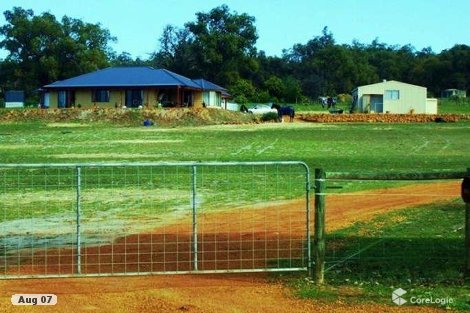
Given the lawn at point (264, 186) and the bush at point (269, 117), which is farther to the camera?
the bush at point (269, 117)

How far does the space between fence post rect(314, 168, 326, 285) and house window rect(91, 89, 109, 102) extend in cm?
7503

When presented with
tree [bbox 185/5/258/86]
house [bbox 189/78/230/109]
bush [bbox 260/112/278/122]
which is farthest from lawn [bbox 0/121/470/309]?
tree [bbox 185/5/258/86]

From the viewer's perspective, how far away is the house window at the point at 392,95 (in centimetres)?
8644

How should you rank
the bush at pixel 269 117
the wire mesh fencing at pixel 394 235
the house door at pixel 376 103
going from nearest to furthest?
the wire mesh fencing at pixel 394 235 < the bush at pixel 269 117 < the house door at pixel 376 103

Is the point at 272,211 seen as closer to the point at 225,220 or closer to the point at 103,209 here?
the point at 225,220

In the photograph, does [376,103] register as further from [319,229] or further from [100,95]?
[319,229]

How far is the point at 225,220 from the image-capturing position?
549 inches

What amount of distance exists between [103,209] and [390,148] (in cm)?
2241

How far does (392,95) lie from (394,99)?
49 centimetres

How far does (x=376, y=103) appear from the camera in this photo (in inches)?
3445

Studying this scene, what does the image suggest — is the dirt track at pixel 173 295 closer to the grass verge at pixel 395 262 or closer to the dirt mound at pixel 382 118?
the grass verge at pixel 395 262

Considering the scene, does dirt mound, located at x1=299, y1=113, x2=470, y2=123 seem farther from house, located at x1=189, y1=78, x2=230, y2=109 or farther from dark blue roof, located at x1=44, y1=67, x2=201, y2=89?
house, located at x1=189, y1=78, x2=230, y2=109

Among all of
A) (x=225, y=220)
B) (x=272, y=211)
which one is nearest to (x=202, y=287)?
(x=225, y=220)

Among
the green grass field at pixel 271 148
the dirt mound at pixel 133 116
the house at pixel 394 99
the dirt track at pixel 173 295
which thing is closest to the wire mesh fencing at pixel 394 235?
the dirt track at pixel 173 295
